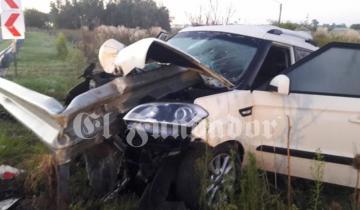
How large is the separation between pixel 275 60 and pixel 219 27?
0.81 m

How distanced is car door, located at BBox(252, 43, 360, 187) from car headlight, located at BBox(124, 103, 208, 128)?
0.90m

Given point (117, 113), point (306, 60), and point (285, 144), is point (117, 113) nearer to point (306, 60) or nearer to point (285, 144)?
point (285, 144)

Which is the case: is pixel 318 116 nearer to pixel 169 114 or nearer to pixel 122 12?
pixel 169 114

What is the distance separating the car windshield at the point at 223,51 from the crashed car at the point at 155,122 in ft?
0.13

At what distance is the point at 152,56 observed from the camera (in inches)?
130

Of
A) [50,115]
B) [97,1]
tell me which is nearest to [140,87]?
[50,115]

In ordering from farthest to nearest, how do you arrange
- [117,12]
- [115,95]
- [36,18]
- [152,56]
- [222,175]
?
[36,18], [117,12], [222,175], [152,56], [115,95]

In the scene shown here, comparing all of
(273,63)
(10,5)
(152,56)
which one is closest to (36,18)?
(10,5)

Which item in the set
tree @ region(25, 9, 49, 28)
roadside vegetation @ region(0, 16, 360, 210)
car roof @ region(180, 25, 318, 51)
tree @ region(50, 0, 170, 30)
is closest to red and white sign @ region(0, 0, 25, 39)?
roadside vegetation @ region(0, 16, 360, 210)

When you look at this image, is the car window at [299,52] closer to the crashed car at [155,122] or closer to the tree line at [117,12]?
the crashed car at [155,122]

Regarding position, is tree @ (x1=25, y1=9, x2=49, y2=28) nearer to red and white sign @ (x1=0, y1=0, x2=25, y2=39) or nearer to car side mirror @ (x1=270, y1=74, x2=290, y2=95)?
red and white sign @ (x1=0, y1=0, x2=25, y2=39)

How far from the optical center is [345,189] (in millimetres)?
4363

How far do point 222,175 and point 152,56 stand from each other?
4.02 ft

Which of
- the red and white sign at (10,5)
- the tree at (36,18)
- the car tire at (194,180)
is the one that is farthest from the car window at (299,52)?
the tree at (36,18)
